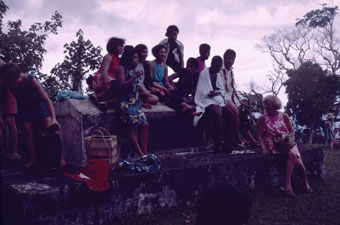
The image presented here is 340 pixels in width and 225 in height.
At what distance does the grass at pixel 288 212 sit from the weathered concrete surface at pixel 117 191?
146 millimetres

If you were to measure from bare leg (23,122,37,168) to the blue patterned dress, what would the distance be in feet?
4.36

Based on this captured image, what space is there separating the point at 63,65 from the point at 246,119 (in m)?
4.71

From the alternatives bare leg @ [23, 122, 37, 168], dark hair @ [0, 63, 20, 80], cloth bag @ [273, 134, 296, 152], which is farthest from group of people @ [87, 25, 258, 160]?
dark hair @ [0, 63, 20, 80]

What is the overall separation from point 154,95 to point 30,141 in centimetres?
243

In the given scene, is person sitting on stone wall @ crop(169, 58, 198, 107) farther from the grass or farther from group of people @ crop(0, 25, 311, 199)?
the grass

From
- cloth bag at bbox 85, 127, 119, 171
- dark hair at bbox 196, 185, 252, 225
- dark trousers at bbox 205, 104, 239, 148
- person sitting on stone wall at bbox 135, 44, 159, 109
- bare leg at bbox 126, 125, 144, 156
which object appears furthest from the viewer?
dark trousers at bbox 205, 104, 239, 148

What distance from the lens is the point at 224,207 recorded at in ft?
5.83

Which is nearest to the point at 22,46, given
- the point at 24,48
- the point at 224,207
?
the point at 24,48

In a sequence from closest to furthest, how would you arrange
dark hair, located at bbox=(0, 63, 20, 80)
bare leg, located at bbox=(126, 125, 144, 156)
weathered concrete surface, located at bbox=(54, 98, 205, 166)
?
dark hair, located at bbox=(0, 63, 20, 80) → weathered concrete surface, located at bbox=(54, 98, 205, 166) → bare leg, located at bbox=(126, 125, 144, 156)

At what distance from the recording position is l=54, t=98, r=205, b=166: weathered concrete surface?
478cm

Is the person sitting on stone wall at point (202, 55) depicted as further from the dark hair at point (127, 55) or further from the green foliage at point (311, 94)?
the green foliage at point (311, 94)

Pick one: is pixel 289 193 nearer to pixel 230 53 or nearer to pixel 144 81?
pixel 230 53

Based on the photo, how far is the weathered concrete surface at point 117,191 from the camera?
311 centimetres

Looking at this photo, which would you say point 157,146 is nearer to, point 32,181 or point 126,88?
point 126,88
